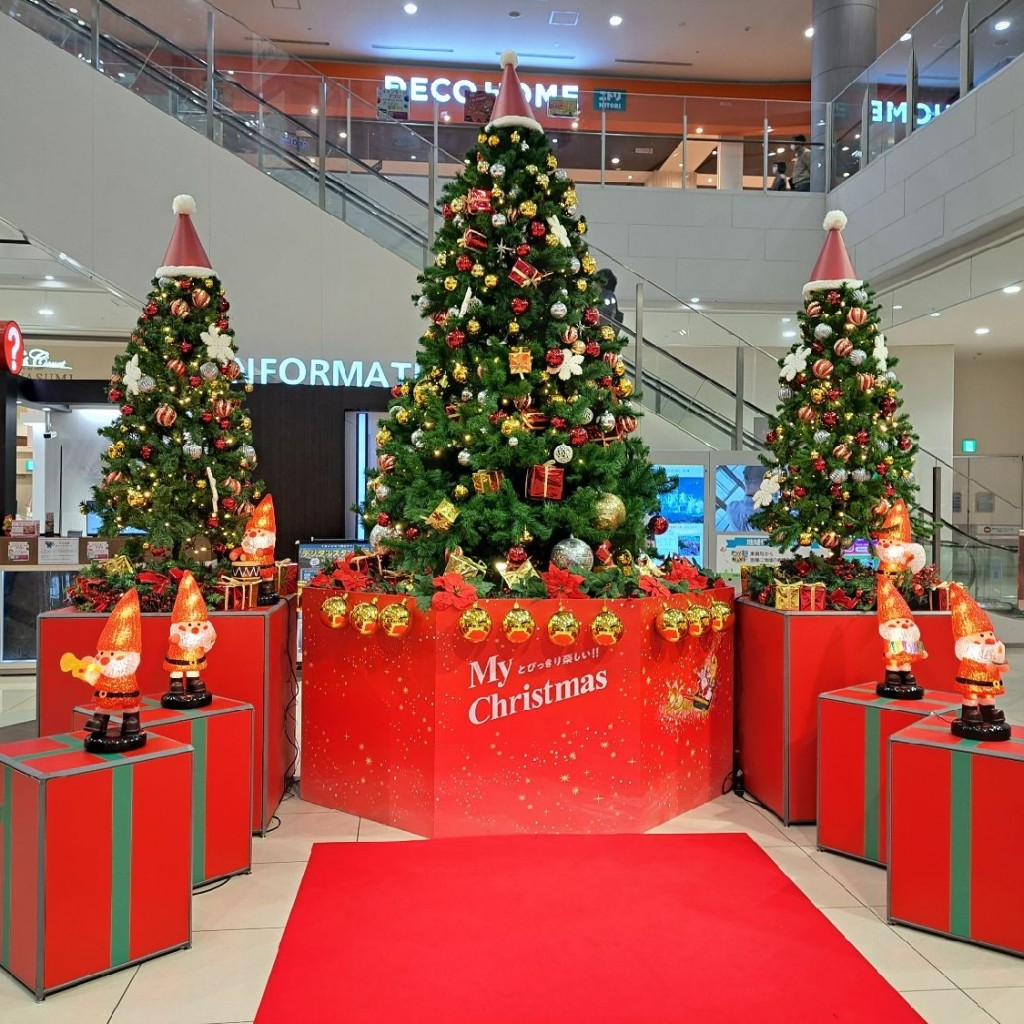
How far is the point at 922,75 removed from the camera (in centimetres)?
895

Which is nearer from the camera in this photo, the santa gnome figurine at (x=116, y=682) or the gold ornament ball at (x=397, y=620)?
the santa gnome figurine at (x=116, y=682)

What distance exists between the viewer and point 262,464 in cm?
784

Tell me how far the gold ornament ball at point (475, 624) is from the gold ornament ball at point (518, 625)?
0.26 ft

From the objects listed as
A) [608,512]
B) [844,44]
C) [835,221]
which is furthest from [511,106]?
[844,44]

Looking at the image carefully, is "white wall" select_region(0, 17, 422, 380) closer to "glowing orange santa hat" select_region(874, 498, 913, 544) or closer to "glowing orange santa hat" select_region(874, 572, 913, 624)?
"glowing orange santa hat" select_region(874, 498, 913, 544)

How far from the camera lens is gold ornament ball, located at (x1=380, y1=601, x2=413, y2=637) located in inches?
153

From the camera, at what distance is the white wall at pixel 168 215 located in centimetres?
752

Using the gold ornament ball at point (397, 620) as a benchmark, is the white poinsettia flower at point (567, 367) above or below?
above

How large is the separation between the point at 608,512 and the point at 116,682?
7.25 feet

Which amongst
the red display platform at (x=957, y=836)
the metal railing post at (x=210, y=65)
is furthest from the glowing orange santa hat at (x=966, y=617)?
the metal railing post at (x=210, y=65)

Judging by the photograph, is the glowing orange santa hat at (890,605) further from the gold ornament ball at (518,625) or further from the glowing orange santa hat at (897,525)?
the gold ornament ball at (518,625)

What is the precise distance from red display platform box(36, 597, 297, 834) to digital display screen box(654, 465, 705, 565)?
181 inches

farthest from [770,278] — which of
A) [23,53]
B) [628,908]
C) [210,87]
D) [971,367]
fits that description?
[628,908]

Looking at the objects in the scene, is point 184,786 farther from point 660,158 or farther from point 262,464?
point 660,158
